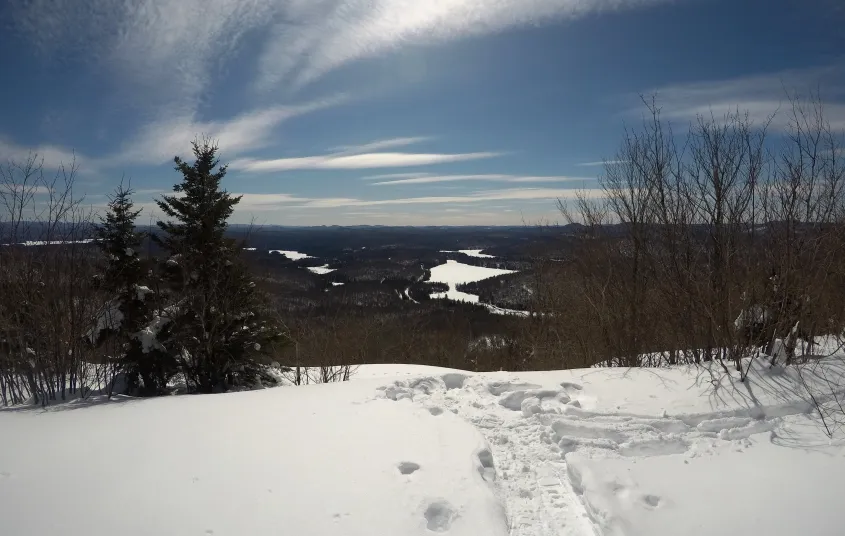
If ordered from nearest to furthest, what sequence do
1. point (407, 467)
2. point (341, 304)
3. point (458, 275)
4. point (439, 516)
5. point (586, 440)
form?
point (439, 516), point (407, 467), point (586, 440), point (341, 304), point (458, 275)

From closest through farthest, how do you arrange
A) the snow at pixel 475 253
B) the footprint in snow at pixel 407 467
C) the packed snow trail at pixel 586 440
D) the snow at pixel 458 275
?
the packed snow trail at pixel 586 440, the footprint in snow at pixel 407 467, the snow at pixel 458 275, the snow at pixel 475 253

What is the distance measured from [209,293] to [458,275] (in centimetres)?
11114

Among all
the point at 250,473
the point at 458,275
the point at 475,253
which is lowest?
the point at 458,275

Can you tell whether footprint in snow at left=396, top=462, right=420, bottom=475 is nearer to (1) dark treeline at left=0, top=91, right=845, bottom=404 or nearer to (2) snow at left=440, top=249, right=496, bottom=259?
(1) dark treeline at left=0, top=91, right=845, bottom=404

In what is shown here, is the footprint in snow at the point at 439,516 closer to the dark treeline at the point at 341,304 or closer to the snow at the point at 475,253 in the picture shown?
the dark treeline at the point at 341,304

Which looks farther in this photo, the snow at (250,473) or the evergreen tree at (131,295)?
the evergreen tree at (131,295)

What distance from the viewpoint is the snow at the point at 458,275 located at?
93.5m

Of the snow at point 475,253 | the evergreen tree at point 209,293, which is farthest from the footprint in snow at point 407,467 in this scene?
the snow at point 475,253

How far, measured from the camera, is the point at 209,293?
40.4ft

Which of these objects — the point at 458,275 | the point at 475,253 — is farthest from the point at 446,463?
the point at 475,253

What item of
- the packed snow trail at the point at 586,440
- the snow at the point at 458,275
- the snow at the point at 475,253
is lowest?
the snow at the point at 458,275

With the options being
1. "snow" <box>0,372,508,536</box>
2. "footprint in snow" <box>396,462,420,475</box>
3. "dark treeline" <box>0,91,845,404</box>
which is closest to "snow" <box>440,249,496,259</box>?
"dark treeline" <box>0,91,845,404</box>

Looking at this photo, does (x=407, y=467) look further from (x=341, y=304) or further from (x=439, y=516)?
(x=341, y=304)

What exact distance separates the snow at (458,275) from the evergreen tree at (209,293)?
7428 centimetres
